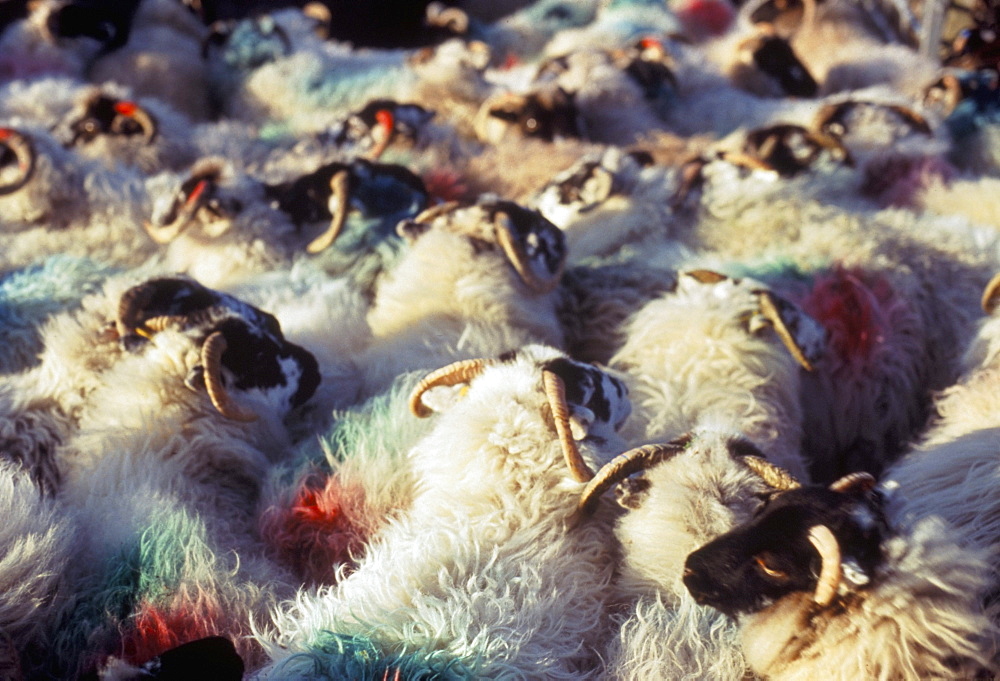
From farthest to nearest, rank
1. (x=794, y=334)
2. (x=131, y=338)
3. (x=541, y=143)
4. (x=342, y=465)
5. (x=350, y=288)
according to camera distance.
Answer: (x=541, y=143)
(x=350, y=288)
(x=794, y=334)
(x=131, y=338)
(x=342, y=465)

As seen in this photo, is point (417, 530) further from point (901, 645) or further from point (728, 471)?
point (901, 645)

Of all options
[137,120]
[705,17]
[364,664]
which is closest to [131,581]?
[364,664]

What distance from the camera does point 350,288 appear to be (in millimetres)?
1837

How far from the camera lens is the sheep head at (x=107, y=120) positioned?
7.98 ft

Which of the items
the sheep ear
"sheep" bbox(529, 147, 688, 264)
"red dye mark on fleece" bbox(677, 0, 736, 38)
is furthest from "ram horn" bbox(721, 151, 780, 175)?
Answer: "red dye mark on fleece" bbox(677, 0, 736, 38)

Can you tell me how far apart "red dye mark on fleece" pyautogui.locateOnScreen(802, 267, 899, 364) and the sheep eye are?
947 mm

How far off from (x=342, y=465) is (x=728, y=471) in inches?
23.0

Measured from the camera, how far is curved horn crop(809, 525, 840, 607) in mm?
804

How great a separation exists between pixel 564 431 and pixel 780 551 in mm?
306

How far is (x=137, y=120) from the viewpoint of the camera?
251 cm

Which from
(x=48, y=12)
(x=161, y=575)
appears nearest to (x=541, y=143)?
(x=161, y=575)

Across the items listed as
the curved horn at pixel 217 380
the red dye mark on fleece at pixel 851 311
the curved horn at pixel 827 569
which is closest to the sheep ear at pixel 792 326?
the red dye mark on fleece at pixel 851 311

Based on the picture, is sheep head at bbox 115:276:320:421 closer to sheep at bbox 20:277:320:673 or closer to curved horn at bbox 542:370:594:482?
sheep at bbox 20:277:320:673

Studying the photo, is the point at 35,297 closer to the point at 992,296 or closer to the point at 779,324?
the point at 779,324
